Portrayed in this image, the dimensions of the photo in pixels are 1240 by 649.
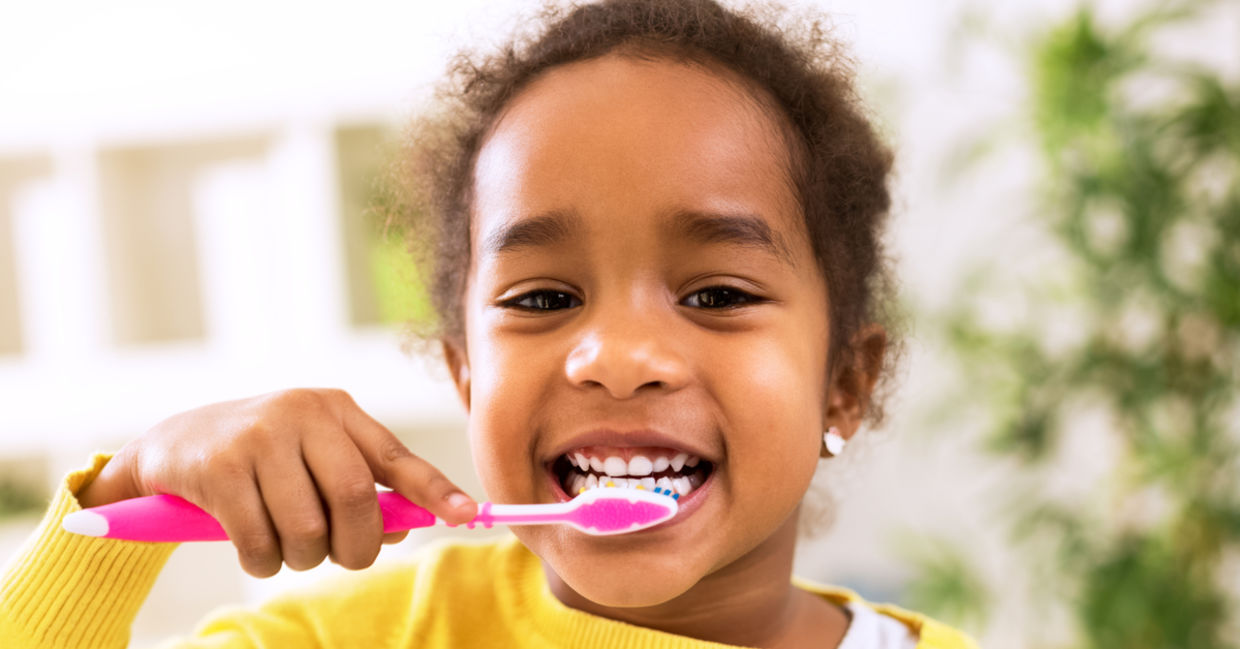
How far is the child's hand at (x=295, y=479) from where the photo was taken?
0.70m

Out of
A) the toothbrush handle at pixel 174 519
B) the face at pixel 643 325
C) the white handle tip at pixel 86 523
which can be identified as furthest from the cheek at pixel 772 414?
the white handle tip at pixel 86 523

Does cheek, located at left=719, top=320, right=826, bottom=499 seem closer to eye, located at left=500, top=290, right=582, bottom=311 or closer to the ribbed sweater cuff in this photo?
eye, located at left=500, top=290, right=582, bottom=311

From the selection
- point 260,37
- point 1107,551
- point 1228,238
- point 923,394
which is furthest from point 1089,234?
point 260,37

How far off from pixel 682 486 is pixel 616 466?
5 centimetres

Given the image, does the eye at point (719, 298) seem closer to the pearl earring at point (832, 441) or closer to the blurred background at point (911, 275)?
the pearl earring at point (832, 441)

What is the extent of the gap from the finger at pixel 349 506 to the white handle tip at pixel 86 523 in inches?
5.2

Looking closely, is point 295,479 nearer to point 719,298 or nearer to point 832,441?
point 719,298

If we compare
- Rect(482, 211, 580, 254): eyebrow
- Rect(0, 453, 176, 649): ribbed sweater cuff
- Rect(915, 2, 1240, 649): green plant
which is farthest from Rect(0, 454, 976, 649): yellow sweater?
Rect(915, 2, 1240, 649): green plant

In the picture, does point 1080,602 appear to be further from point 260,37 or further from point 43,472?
point 43,472

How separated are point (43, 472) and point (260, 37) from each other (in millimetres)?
1122

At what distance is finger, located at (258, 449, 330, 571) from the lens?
704 mm

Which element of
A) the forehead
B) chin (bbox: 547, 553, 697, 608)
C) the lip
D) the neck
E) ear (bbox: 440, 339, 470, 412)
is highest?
the forehead

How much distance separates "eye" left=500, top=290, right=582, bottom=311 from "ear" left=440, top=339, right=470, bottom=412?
182mm

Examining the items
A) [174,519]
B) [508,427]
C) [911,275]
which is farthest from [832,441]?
[911,275]
